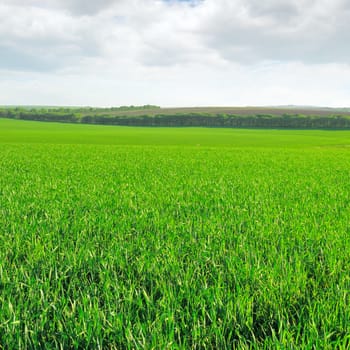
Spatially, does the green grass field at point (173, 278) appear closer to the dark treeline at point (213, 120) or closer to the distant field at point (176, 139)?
the distant field at point (176, 139)

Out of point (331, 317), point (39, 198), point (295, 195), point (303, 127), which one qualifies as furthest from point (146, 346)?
point (303, 127)

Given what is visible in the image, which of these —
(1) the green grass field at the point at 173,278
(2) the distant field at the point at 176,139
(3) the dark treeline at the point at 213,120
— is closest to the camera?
(1) the green grass field at the point at 173,278

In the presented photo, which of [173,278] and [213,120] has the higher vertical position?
[213,120]

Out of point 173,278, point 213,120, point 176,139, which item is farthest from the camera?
point 213,120

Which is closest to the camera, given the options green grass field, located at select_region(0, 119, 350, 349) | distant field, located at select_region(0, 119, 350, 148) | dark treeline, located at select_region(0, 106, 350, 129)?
green grass field, located at select_region(0, 119, 350, 349)

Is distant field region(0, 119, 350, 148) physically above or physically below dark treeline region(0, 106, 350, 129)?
below

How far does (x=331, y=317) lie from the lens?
115 inches

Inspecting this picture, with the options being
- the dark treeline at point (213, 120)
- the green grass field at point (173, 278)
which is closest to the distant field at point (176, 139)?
the dark treeline at point (213, 120)

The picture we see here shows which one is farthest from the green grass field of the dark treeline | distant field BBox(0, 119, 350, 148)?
the dark treeline

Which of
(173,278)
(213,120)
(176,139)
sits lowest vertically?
(173,278)

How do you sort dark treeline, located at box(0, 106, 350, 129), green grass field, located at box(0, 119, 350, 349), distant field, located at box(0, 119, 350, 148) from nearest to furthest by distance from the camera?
green grass field, located at box(0, 119, 350, 349), distant field, located at box(0, 119, 350, 148), dark treeline, located at box(0, 106, 350, 129)

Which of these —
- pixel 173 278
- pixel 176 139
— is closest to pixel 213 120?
pixel 176 139

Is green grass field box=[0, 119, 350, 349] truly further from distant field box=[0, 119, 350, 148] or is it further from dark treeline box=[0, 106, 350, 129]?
dark treeline box=[0, 106, 350, 129]

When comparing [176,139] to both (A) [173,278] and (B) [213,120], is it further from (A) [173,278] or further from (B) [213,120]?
(B) [213,120]
